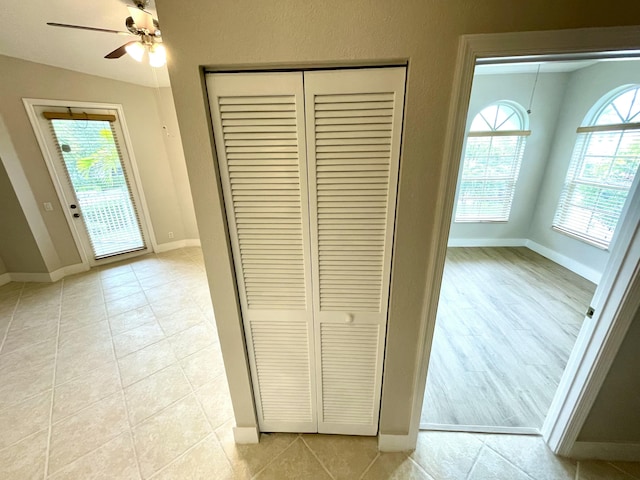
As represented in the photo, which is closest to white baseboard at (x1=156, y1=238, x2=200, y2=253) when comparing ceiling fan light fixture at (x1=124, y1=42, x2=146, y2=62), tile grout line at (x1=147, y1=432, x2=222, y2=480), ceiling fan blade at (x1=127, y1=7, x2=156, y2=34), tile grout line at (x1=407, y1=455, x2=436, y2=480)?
ceiling fan light fixture at (x1=124, y1=42, x2=146, y2=62)

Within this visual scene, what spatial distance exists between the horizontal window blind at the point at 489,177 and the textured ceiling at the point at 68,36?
444 cm

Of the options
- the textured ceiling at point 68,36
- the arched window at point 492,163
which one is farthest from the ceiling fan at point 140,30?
the arched window at point 492,163

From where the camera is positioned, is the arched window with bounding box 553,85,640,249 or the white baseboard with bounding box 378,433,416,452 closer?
the white baseboard with bounding box 378,433,416,452

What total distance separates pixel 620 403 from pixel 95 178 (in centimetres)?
560

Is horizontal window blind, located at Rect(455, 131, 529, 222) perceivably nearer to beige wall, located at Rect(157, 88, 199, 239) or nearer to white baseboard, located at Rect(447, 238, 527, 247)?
white baseboard, located at Rect(447, 238, 527, 247)

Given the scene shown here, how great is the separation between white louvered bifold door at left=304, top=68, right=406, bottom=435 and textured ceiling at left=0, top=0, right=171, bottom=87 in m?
2.13

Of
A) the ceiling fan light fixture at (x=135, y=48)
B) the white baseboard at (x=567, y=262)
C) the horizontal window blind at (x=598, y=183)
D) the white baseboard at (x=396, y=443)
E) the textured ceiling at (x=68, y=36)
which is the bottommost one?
the white baseboard at (x=396, y=443)

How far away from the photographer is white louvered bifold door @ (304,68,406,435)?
3.05 ft

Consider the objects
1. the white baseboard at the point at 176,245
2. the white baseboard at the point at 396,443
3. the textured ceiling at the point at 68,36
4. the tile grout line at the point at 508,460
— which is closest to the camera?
the tile grout line at the point at 508,460

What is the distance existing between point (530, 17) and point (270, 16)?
2.84 ft

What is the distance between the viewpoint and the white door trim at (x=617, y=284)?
2.69ft

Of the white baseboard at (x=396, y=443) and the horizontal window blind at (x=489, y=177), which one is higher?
the horizontal window blind at (x=489, y=177)

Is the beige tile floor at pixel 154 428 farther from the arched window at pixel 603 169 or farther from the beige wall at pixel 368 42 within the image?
the arched window at pixel 603 169

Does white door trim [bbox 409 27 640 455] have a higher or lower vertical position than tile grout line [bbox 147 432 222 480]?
higher
